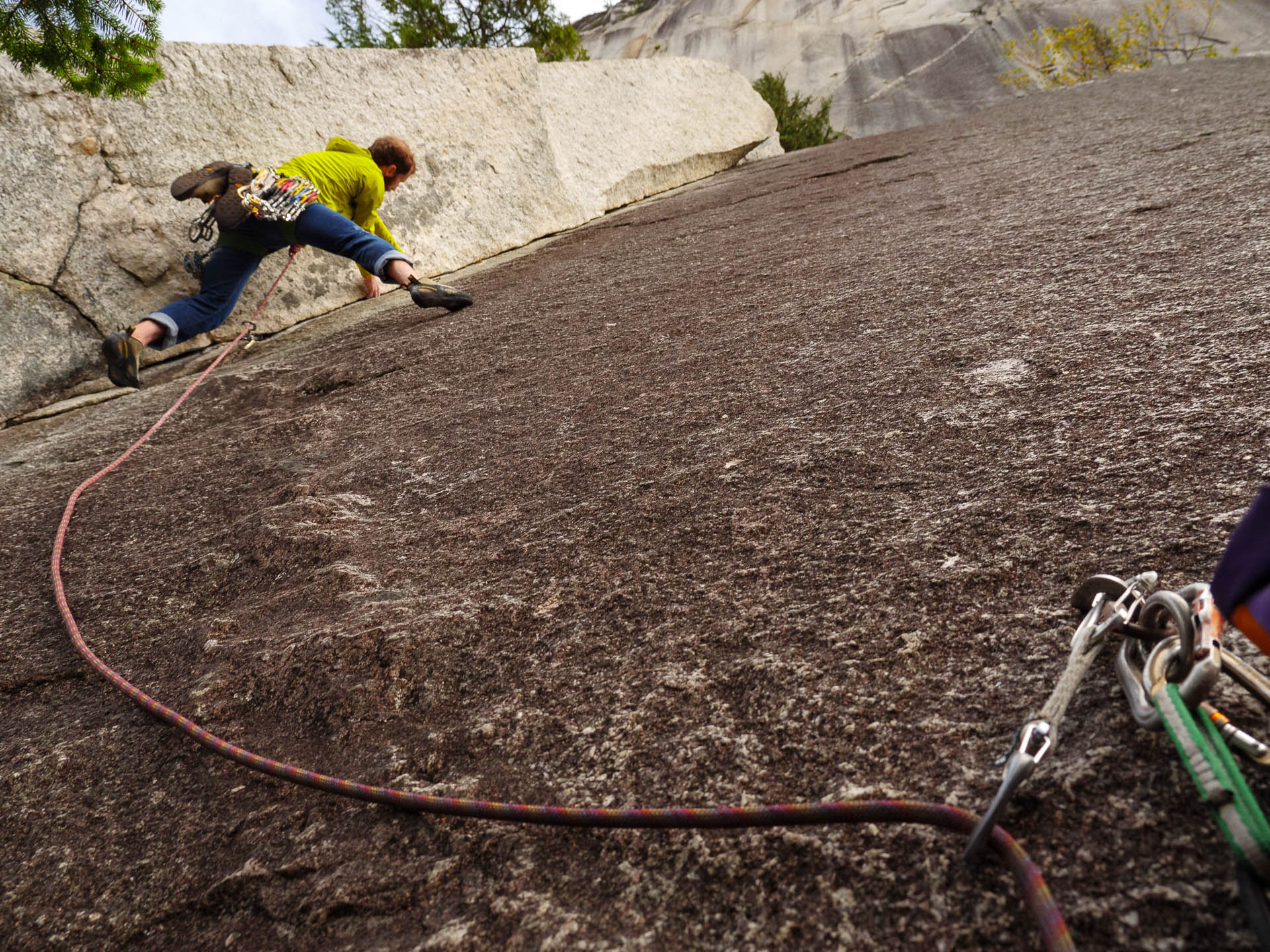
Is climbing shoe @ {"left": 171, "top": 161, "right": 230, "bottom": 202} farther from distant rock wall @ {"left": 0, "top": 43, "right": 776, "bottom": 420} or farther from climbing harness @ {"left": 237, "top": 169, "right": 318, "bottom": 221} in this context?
distant rock wall @ {"left": 0, "top": 43, "right": 776, "bottom": 420}

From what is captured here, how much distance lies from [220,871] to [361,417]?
4.35 ft

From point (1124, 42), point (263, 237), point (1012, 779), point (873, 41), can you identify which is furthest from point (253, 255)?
point (873, 41)

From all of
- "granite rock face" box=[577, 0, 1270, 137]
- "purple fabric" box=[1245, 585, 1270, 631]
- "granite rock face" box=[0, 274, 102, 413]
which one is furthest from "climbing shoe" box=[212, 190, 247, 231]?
"granite rock face" box=[577, 0, 1270, 137]

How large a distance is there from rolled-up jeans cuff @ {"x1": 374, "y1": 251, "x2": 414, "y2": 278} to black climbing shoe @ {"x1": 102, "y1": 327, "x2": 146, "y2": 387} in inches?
34.0

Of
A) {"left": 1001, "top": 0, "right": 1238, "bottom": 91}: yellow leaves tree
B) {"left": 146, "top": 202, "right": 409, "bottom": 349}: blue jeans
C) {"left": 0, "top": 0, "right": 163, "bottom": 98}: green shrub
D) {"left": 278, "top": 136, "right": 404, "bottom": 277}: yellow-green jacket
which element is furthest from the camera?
{"left": 1001, "top": 0, "right": 1238, "bottom": 91}: yellow leaves tree

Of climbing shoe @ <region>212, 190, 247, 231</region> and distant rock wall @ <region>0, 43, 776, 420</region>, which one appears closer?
climbing shoe @ <region>212, 190, 247, 231</region>

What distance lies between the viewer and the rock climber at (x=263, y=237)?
8.56 feet

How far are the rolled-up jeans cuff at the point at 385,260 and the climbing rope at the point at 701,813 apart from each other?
7.35 ft

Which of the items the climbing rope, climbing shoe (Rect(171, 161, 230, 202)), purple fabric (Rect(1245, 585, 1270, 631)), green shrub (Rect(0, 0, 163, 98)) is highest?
green shrub (Rect(0, 0, 163, 98))

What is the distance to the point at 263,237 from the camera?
2840mm

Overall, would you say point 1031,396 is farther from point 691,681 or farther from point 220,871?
point 220,871

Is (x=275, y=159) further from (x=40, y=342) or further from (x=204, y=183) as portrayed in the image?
(x=40, y=342)

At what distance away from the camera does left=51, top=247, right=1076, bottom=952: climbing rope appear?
499mm

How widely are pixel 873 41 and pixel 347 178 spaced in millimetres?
17687
